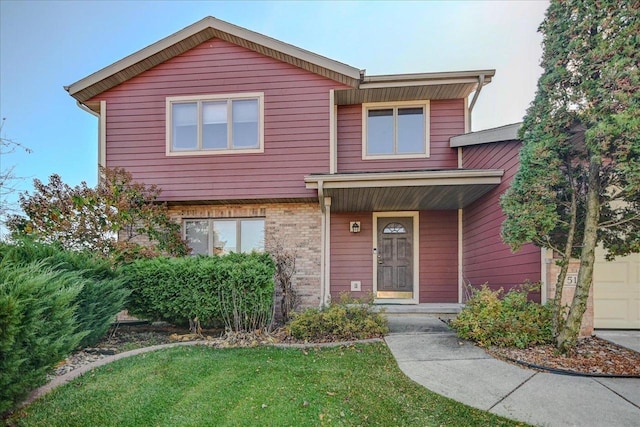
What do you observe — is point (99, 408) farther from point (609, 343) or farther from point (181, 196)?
point (609, 343)

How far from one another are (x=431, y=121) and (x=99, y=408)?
8.13 meters

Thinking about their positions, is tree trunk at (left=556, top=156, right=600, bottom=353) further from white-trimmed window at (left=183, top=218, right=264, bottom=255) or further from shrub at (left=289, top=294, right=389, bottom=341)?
white-trimmed window at (left=183, top=218, right=264, bottom=255)

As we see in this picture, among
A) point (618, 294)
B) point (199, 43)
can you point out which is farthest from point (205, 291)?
point (618, 294)

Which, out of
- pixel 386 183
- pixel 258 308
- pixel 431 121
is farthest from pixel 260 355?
pixel 431 121

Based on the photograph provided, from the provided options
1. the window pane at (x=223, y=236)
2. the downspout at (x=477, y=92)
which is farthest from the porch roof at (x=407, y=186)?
the window pane at (x=223, y=236)

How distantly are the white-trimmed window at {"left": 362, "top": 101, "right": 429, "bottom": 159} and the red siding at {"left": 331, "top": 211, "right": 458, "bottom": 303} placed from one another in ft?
5.20

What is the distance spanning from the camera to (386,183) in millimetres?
6523

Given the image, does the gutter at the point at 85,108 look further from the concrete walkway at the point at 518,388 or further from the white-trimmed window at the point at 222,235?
the concrete walkway at the point at 518,388

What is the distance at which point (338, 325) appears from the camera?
546cm

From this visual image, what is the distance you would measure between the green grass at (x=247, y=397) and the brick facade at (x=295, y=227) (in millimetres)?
3336

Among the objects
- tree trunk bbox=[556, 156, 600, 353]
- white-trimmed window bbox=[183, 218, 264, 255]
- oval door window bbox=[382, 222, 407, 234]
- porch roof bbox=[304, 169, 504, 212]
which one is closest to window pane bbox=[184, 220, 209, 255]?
white-trimmed window bbox=[183, 218, 264, 255]

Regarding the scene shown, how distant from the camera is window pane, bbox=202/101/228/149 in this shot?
7902 millimetres

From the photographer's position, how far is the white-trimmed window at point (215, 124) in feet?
25.7

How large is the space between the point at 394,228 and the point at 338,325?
370 cm
